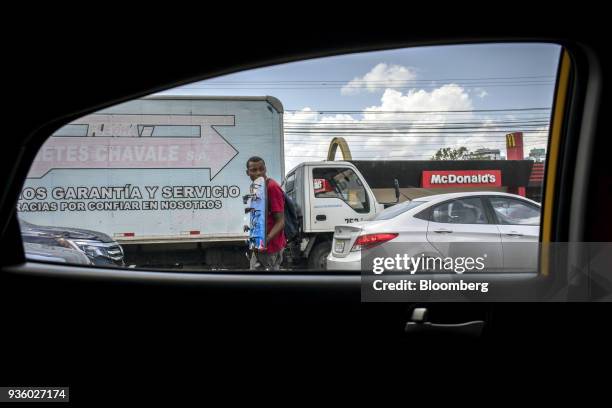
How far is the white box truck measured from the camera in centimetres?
642

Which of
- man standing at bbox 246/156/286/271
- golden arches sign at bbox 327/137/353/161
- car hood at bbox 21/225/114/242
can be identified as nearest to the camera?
car hood at bbox 21/225/114/242

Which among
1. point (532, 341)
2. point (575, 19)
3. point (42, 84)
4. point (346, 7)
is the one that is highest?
point (346, 7)

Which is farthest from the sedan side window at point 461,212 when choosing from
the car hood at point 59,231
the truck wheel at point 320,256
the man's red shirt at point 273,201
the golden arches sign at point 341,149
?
the golden arches sign at point 341,149

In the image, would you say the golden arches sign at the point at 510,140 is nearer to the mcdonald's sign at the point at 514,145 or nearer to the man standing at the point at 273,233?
the mcdonald's sign at the point at 514,145

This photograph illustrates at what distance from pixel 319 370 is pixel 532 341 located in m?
0.73

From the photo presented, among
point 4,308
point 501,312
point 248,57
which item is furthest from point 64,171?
point 501,312

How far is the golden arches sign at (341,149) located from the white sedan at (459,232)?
1.99 meters

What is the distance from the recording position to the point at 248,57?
1958 millimetres

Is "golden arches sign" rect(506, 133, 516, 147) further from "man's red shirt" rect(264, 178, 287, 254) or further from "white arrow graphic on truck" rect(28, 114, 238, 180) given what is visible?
"white arrow graphic on truck" rect(28, 114, 238, 180)

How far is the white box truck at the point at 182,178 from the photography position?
6.42 meters

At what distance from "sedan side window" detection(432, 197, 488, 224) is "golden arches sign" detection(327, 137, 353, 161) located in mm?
2260

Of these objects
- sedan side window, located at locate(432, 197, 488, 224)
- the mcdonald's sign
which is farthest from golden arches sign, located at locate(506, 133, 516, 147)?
sedan side window, located at locate(432, 197, 488, 224)

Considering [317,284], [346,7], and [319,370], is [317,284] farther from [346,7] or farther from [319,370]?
[346,7]

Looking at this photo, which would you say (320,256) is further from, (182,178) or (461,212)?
(182,178)
